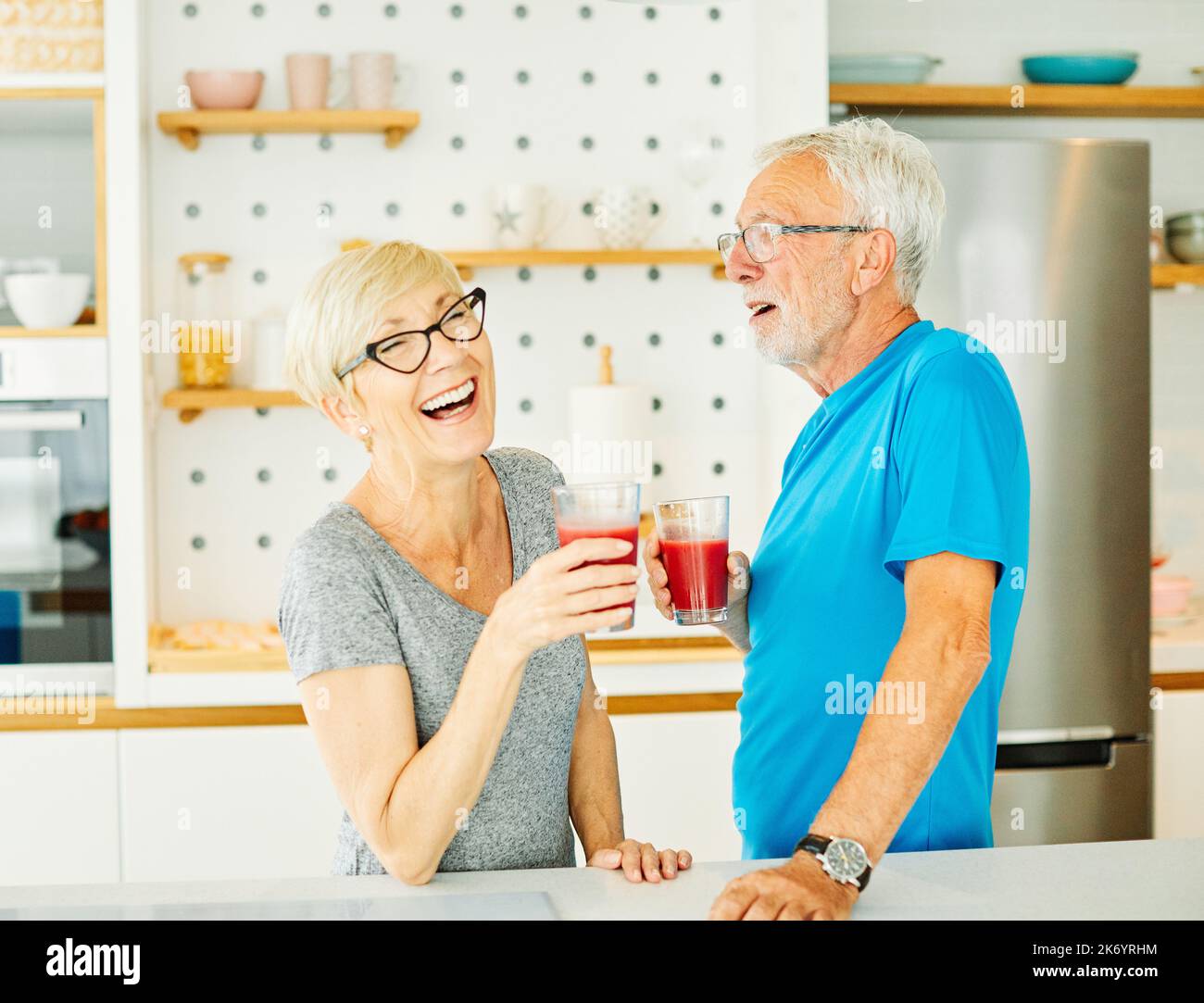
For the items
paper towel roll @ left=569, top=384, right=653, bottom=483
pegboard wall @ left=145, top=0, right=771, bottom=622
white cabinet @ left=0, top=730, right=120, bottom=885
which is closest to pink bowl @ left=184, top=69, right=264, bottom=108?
pegboard wall @ left=145, top=0, right=771, bottom=622

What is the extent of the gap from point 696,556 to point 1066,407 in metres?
1.72

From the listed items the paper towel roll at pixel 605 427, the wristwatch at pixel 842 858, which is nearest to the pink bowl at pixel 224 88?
the paper towel roll at pixel 605 427

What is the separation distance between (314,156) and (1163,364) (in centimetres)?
250

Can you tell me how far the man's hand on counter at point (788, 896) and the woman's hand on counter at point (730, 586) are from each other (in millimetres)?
457

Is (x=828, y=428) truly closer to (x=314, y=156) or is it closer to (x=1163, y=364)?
(x=314, y=156)

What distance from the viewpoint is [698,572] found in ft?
4.73

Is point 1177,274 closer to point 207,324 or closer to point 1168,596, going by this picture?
point 1168,596

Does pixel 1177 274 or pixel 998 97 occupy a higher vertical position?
pixel 998 97

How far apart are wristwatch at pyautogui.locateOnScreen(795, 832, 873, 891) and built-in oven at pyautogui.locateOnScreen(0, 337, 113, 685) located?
2.29 meters

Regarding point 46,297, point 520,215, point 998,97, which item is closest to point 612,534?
point 520,215

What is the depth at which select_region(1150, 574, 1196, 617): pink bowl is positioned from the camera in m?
3.27

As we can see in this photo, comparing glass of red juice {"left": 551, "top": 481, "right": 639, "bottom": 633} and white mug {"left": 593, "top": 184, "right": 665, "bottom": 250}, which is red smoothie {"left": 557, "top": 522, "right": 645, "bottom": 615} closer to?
glass of red juice {"left": 551, "top": 481, "right": 639, "bottom": 633}
